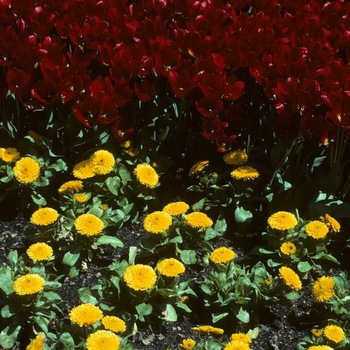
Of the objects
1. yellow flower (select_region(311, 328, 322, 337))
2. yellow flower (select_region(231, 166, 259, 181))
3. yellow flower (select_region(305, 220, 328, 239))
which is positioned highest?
yellow flower (select_region(231, 166, 259, 181))

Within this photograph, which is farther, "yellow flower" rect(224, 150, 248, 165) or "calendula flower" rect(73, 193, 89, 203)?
"yellow flower" rect(224, 150, 248, 165)

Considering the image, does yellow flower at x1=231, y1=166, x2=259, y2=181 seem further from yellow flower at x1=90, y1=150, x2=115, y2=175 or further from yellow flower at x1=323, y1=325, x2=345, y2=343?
yellow flower at x1=323, y1=325, x2=345, y2=343

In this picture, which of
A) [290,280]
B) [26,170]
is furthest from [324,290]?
[26,170]

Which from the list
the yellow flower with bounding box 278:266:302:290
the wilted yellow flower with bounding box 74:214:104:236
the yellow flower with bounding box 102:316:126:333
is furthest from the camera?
the wilted yellow flower with bounding box 74:214:104:236

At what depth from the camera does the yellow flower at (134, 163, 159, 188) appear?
2.79 meters

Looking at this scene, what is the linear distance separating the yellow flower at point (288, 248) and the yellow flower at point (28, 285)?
102 cm

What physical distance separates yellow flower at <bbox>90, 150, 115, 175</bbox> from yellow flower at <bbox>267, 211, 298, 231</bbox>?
77cm

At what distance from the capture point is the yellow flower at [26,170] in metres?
2.75

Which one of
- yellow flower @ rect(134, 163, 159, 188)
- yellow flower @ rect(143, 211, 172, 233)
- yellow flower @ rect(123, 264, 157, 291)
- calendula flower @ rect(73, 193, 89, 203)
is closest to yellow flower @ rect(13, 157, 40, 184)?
calendula flower @ rect(73, 193, 89, 203)

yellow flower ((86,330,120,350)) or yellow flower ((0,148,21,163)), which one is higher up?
yellow flower ((0,148,21,163))

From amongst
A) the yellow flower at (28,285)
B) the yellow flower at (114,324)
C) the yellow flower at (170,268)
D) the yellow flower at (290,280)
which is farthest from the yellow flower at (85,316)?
the yellow flower at (290,280)

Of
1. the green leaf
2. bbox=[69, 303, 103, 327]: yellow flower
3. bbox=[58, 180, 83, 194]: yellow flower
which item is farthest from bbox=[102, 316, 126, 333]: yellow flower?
bbox=[58, 180, 83, 194]: yellow flower

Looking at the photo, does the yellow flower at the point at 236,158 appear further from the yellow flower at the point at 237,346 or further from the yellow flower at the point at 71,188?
the yellow flower at the point at 237,346

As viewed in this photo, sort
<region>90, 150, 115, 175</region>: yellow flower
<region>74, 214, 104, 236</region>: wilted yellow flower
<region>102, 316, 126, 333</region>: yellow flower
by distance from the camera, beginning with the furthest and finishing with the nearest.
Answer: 1. <region>90, 150, 115, 175</region>: yellow flower
2. <region>74, 214, 104, 236</region>: wilted yellow flower
3. <region>102, 316, 126, 333</region>: yellow flower
